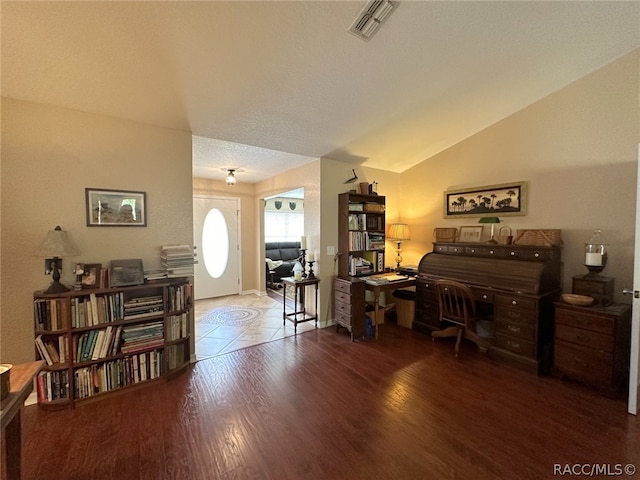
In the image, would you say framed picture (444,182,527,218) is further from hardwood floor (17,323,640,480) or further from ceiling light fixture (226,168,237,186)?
ceiling light fixture (226,168,237,186)

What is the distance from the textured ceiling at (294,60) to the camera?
1.57 metres

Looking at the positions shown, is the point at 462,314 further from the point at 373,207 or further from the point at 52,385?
the point at 52,385

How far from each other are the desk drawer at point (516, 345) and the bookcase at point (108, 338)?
3.31 m

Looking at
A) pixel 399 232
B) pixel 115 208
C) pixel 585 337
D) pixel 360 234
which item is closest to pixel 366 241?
pixel 360 234

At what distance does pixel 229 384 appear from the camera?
7.65 ft

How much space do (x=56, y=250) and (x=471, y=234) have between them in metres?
4.38

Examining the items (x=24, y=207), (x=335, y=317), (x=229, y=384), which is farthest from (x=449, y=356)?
(x=24, y=207)

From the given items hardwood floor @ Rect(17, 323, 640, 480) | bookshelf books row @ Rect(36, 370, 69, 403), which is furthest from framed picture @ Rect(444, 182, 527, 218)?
bookshelf books row @ Rect(36, 370, 69, 403)

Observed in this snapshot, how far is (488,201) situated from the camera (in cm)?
341

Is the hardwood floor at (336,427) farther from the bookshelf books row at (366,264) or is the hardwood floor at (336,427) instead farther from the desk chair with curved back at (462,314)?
the bookshelf books row at (366,264)

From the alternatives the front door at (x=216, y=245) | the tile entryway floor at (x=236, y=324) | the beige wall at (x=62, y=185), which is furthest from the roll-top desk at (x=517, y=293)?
the front door at (x=216, y=245)

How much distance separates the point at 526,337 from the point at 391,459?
196cm

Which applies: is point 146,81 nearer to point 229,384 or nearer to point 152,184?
point 152,184

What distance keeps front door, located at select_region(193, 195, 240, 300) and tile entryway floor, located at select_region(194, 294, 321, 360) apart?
0.30 m
